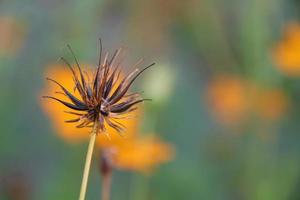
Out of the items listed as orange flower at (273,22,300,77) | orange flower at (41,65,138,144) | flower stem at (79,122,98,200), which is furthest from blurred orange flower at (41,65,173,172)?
flower stem at (79,122,98,200)

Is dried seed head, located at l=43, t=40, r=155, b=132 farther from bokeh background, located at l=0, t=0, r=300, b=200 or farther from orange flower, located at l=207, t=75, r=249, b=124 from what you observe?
orange flower, located at l=207, t=75, r=249, b=124

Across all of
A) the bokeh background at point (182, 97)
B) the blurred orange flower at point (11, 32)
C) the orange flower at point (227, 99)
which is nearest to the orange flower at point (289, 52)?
the bokeh background at point (182, 97)

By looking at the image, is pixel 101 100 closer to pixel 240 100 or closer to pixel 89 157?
pixel 89 157

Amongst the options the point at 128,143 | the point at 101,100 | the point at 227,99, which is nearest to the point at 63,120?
the point at 128,143

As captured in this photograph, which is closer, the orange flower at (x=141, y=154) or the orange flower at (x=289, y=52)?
the orange flower at (x=141, y=154)

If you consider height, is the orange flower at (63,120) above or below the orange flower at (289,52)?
below

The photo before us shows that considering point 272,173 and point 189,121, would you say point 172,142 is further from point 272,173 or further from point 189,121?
point 272,173

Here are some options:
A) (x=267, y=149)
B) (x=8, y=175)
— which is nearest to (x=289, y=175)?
(x=267, y=149)

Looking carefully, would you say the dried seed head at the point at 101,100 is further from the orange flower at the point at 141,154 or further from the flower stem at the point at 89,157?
the orange flower at the point at 141,154

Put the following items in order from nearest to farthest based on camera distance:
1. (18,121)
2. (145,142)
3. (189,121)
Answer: (145,142)
(18,121)
(189,121)
